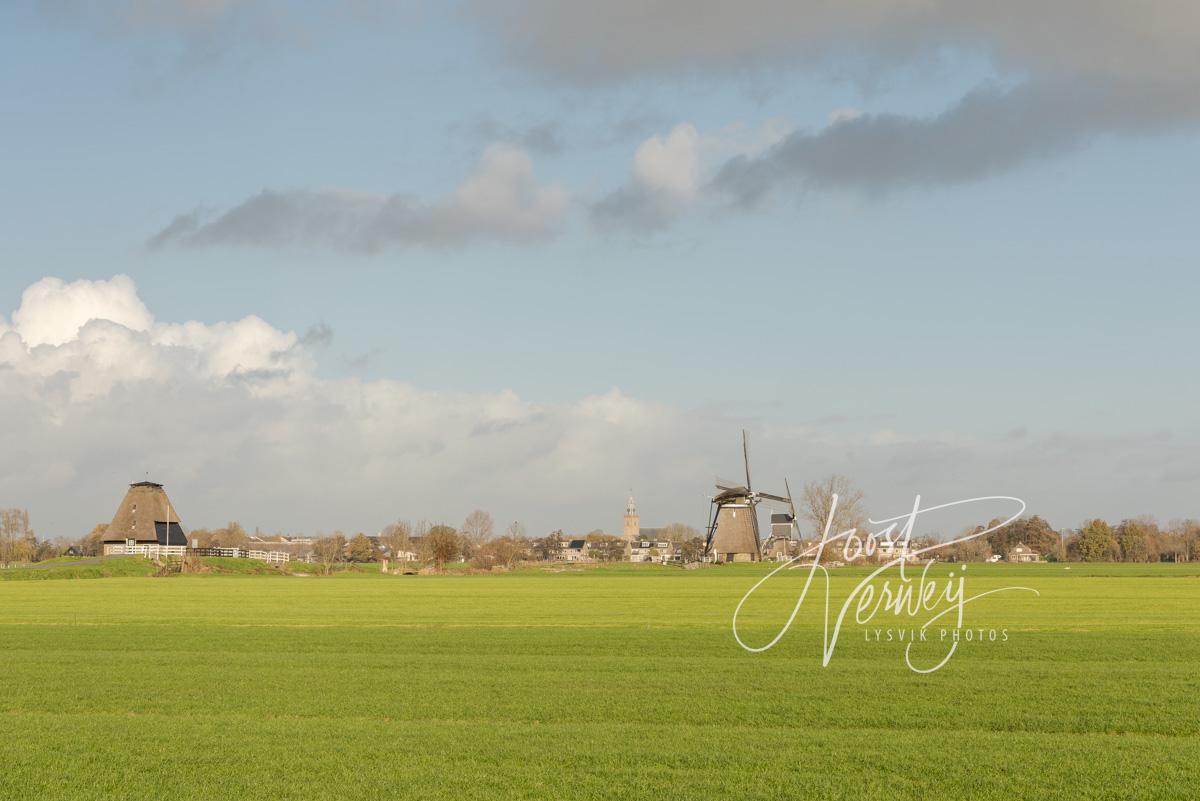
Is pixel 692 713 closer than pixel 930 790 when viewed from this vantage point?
No

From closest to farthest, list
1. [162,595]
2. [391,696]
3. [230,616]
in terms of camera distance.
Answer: [391,696] < [230,616] < [162,595]

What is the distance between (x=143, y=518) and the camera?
6043 inches

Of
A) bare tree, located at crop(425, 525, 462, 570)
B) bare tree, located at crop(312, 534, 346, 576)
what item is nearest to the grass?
bare tree, located at crop(425, 525, 462, 570)

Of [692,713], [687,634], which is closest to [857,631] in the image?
[687,634]

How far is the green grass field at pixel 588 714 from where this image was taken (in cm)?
1537

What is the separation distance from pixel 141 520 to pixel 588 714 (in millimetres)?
146806

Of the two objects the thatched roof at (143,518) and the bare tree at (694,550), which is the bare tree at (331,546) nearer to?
the thatched roof at (143,518)

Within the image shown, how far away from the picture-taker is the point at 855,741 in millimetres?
17969

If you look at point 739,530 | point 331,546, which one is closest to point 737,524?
point 739,530

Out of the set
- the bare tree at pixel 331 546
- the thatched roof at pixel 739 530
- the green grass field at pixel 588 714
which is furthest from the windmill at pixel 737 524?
the green grass field at pixel 588 714

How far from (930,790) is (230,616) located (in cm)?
4168

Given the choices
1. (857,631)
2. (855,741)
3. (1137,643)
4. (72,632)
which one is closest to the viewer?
(855,741)

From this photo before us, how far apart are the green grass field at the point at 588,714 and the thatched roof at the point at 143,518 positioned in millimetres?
117669

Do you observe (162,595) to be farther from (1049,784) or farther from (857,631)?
(1049,784)
